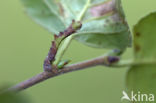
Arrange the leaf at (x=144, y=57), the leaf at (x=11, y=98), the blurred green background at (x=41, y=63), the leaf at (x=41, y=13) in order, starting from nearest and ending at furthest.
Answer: the leaf at (x=11, y=98), the leaf at (x=144, y=57), the leaf at (x=41, y=13), the blurred green background at (x=41, y=63)

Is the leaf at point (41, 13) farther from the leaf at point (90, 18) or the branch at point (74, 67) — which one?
the branch at point (74, 67)

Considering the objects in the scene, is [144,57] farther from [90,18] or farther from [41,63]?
[41,63]

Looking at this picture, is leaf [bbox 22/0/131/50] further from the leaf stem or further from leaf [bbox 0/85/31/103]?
leaf [bbox 0/85/31/103]

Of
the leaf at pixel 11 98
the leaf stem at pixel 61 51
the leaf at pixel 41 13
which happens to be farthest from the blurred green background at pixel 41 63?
the leaf at pixel 11 98

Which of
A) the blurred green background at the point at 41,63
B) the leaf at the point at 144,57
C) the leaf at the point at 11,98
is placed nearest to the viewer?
the leaf at the point at 11,98

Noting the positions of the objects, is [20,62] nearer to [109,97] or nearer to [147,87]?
[109,97]

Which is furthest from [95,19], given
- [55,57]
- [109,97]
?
[109,97]

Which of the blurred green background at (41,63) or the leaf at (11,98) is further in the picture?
the blurred green background at (41,63)
